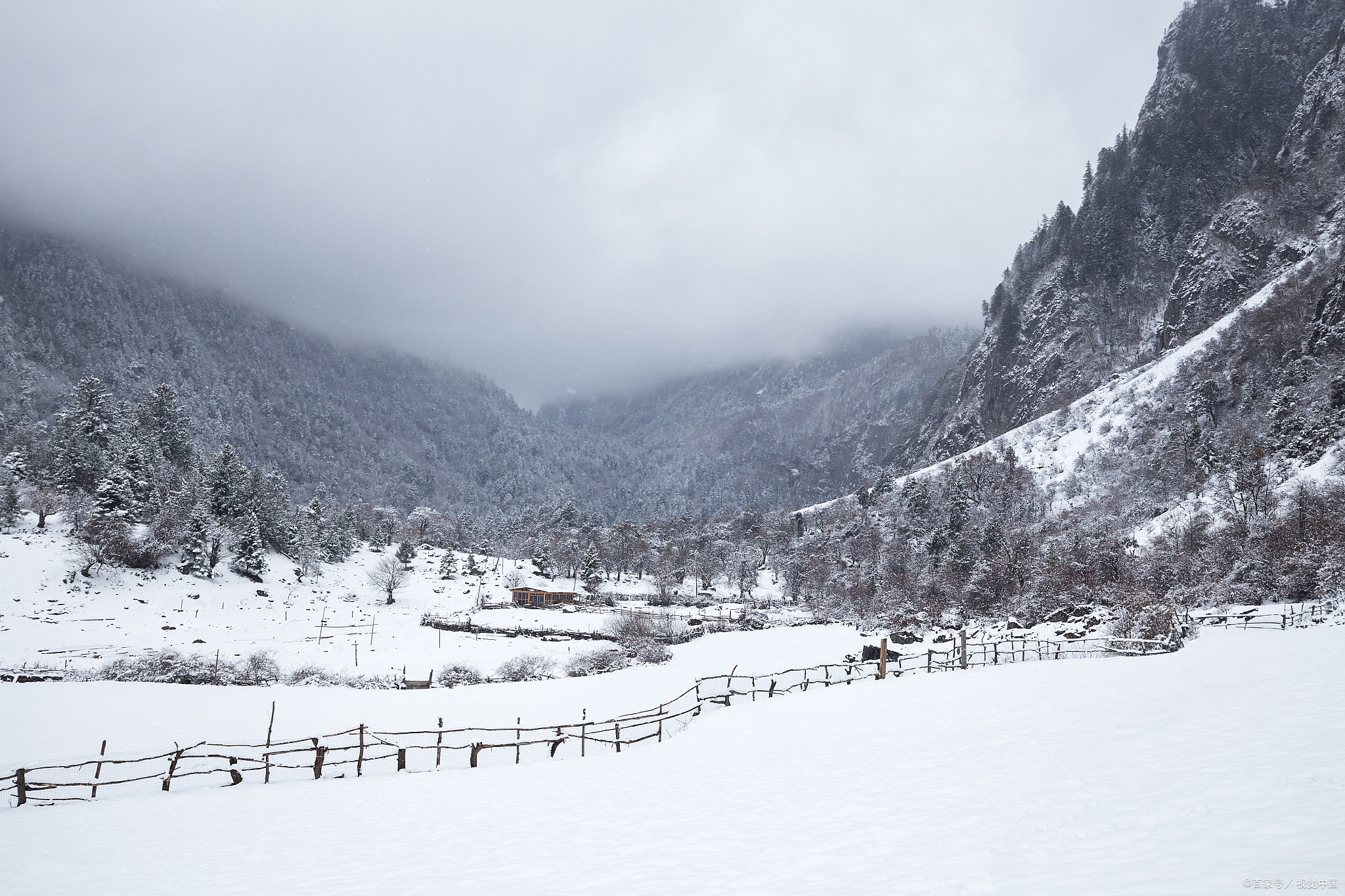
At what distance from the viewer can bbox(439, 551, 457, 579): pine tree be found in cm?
9462

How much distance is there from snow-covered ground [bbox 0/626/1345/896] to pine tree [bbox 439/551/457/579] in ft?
256

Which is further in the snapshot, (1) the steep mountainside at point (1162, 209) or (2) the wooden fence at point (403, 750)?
(1) the steep mountainside at point (1162, 209)

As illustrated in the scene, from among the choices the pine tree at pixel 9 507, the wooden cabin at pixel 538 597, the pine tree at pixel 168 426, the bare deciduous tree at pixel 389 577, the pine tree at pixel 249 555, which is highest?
the pine tree at pixel 168 426

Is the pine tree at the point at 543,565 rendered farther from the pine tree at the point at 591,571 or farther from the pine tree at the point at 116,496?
the pine tree at the point at 116,496

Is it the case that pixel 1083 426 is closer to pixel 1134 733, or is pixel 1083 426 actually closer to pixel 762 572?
pixel 762 572

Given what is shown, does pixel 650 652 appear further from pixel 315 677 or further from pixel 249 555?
pixel 249 555

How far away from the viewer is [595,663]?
50688 mm

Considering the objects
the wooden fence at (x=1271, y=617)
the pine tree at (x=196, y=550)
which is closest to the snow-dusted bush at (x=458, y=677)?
the pine tree at (x=196, y=550)

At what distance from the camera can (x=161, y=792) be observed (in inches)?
751

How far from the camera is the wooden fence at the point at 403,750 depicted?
19734 mm

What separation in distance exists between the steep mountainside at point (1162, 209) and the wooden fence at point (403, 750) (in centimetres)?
12568

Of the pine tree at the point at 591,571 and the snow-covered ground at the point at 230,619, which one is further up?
the pine tree at the point at 591,571

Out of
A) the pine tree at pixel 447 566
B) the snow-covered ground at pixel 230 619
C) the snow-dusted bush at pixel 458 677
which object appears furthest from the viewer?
the pine tree at pixel 447 566

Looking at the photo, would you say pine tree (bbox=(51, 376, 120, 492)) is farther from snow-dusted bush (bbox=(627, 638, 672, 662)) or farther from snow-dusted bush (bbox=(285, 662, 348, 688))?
snow-dusted bush (bbox=(627, 638, 672, 662))
